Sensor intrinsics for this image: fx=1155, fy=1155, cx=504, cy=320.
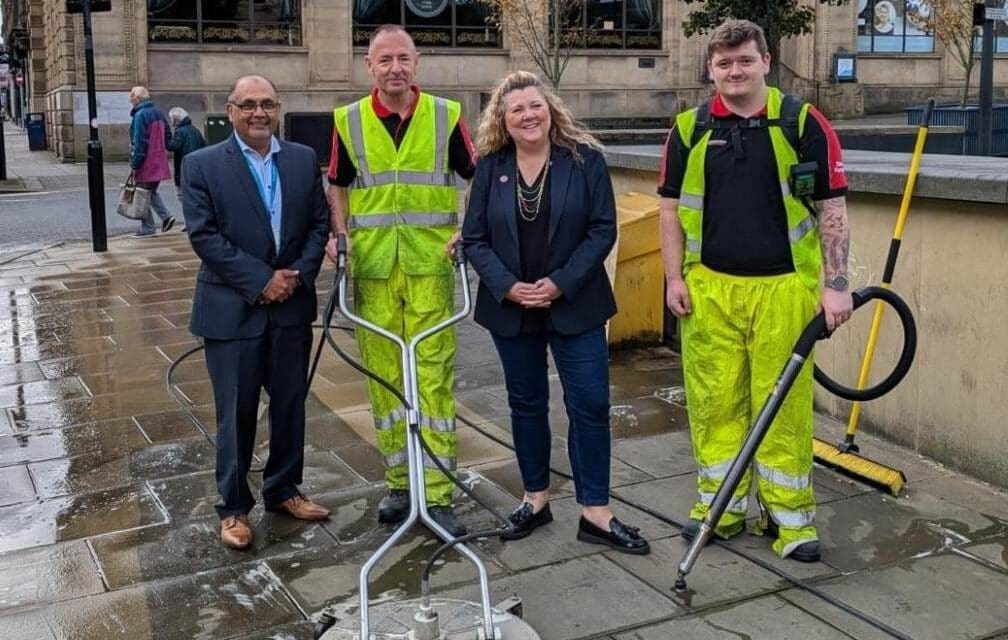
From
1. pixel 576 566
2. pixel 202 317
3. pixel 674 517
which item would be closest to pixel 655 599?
pixel 576 566

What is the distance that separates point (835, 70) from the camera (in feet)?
113

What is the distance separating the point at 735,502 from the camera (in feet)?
15.8

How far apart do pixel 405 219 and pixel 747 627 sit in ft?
7.13

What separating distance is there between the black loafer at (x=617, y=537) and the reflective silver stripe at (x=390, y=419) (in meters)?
0.93

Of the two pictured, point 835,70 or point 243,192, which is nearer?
point 243,192

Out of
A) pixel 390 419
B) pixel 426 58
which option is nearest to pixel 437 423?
pixel 390 419

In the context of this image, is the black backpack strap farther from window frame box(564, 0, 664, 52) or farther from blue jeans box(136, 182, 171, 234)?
window frame box(564, 0, 664, 52)

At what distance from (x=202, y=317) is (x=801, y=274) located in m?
2.46

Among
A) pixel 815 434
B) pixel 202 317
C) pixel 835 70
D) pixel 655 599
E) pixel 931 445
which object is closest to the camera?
pixel 655 599

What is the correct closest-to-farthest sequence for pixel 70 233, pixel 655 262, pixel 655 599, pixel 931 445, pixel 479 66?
pixel 655 599 → pixel 931 445 → pixel 655 262 → pixel 70 233 → pixel 479 66

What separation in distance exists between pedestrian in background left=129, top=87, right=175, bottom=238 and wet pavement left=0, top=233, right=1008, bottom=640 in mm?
8028

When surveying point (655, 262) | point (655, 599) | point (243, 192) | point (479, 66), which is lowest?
point (655, 599)

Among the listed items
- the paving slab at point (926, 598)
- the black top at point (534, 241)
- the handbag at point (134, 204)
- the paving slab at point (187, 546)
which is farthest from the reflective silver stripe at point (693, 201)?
the handbag at point (134, 204)

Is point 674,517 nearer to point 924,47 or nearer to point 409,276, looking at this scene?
point 409,276
